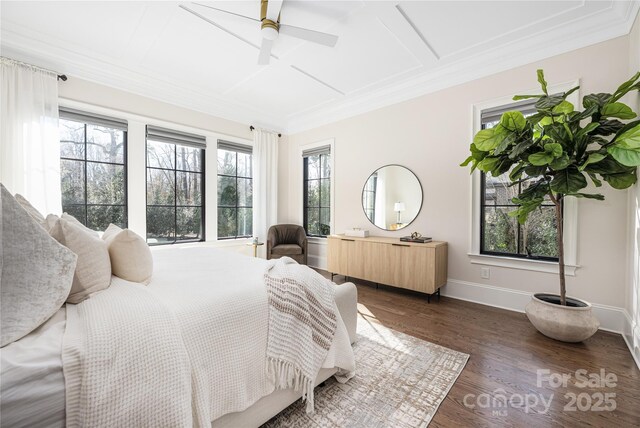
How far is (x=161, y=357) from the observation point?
0.89 m

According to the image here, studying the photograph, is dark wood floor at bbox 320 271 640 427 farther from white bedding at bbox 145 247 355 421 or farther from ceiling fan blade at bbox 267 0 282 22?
ceiling fan blade at bbox 267 0 282 22

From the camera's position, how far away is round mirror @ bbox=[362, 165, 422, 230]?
3518 millimetres

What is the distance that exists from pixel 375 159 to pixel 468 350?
271 cm

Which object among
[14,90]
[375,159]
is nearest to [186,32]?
[14,90]

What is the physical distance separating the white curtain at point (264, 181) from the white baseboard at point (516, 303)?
3081 millimetres

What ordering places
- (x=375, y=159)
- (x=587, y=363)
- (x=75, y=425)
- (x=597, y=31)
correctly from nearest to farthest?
(x=75, y=425)
(x=587, y=363)
(x=597, y=31)
(x=375, y=159)

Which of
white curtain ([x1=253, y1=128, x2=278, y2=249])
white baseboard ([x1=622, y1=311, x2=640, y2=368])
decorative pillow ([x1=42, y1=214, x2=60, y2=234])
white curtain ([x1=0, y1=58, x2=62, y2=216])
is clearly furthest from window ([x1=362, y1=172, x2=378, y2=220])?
white curtain ([x1=0, y1=58, x2=62, y2=216])

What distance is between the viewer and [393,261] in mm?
3246

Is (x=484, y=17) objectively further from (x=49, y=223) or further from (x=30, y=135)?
(x=30, y=135)

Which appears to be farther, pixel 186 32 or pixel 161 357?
pixel 186 32

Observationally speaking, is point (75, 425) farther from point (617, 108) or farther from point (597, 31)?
point (597, 31)

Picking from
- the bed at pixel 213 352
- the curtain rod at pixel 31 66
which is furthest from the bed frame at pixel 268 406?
the curtain rod at pixel 31 66

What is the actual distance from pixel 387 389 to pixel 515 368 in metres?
0.98

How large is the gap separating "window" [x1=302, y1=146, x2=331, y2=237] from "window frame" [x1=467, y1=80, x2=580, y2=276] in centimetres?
227
